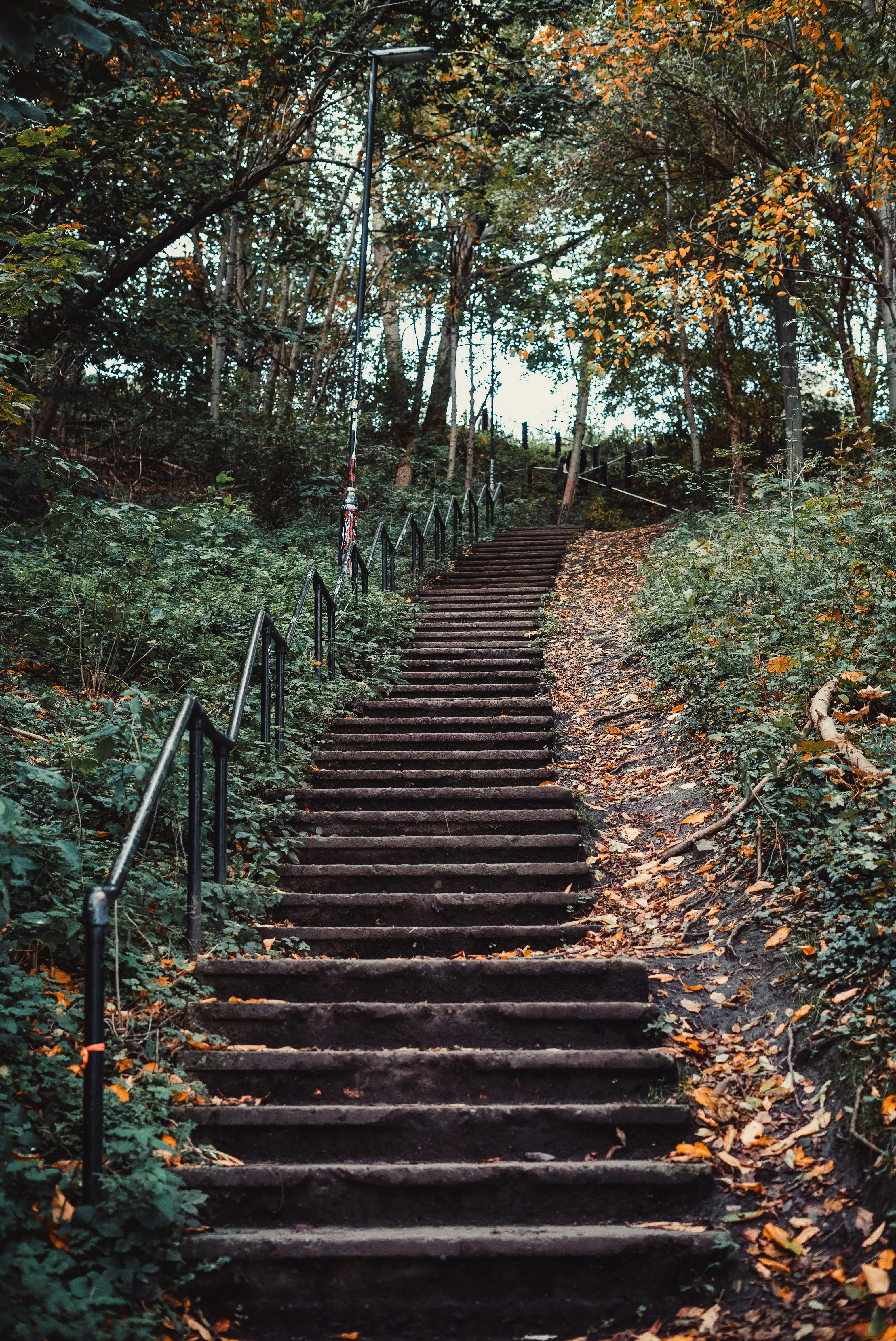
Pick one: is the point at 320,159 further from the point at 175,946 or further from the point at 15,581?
the point at 175,946

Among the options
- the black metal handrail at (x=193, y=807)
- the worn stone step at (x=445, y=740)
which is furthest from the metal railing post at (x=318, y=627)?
the worn stone step at (x=445, y=740)

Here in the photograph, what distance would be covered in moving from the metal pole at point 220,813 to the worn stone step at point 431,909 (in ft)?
1.23

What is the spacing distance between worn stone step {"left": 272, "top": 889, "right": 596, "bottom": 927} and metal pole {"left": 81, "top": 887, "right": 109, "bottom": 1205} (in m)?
1.80

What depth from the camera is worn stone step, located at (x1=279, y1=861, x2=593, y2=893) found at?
4.66 meters

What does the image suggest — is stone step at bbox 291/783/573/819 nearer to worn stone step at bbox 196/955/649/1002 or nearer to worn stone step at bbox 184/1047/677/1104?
worn stone step at bbox 196/955/649/1002

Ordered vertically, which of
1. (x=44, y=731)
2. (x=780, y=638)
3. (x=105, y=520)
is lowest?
(x=44, y=731)

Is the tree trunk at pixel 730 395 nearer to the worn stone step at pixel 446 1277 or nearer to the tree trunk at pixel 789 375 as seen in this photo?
the tree trunk at pixel 789 375

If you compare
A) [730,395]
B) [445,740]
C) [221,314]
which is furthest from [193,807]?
[730,395]

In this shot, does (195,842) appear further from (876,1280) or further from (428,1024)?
(876,1280)

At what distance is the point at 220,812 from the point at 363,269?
24.6 feet

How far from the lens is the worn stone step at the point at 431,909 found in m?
4.37

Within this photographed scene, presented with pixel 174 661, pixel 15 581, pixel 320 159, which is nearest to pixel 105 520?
pixel 15 581

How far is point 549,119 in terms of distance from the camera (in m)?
11.8

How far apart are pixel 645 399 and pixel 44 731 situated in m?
18.5
